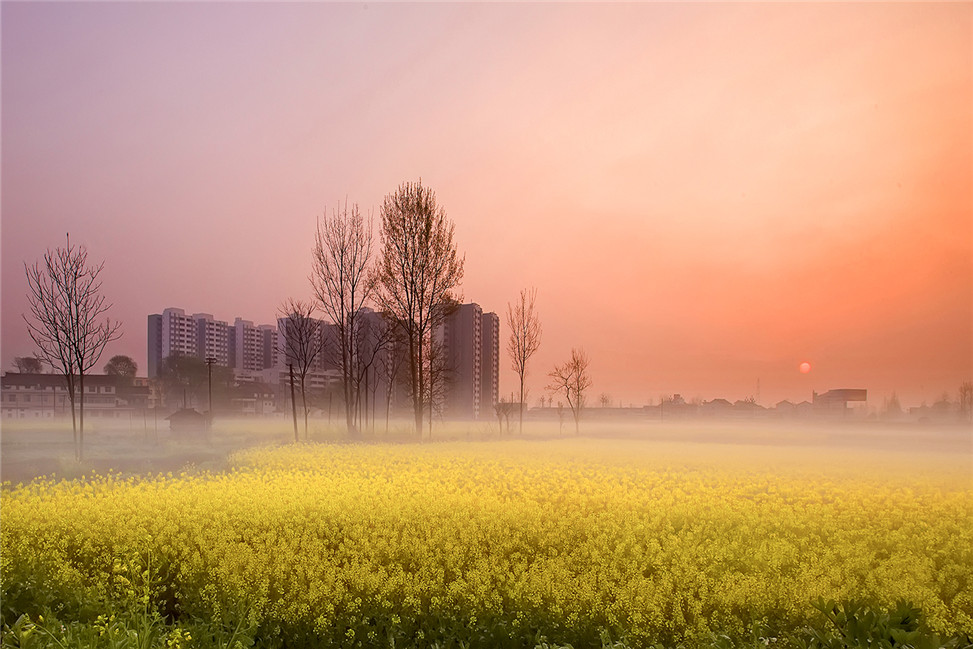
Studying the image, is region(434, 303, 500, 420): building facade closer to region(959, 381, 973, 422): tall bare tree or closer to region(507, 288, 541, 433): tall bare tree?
region(507, 288, 541, 433): tall bare tree

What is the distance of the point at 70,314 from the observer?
9.77 metres

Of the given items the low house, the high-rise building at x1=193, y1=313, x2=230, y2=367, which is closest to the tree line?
the high-rise building at x1=193, y1=313, x2=230, y2=367

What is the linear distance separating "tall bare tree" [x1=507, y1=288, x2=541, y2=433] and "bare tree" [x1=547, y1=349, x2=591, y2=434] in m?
0.69

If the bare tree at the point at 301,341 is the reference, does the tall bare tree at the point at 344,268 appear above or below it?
above

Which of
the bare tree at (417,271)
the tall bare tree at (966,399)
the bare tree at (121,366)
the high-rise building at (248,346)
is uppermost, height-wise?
the bare tree at (417,271)

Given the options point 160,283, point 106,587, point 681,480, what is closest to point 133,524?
point 106,587

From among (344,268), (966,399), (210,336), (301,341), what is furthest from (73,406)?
(966,399)

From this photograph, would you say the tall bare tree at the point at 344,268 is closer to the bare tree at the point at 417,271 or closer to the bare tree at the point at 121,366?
the bare tree at the point at 417,271

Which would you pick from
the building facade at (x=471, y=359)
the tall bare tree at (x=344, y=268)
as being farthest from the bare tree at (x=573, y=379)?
the tall bare tree at (x=344, y=268)

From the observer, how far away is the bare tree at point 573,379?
11.4 metres

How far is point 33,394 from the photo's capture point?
36.8 feet

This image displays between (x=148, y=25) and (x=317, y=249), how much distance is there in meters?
5.07

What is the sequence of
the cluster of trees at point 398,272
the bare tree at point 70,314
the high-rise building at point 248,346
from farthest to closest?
the high-rise building at point 248,346, the cluster of trees at point 398,272, the bare tree at point 70,314

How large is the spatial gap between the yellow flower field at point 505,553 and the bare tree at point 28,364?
8.81 ft
